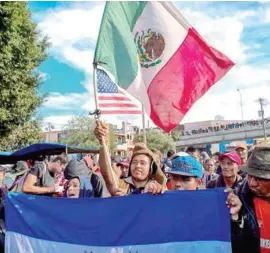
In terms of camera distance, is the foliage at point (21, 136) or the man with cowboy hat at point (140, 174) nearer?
the man with cowboy hat at point (140, 174)

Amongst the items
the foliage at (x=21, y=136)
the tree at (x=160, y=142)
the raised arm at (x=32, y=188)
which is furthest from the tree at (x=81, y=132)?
the raised arm at (x=32, y=188)

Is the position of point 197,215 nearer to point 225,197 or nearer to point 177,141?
point 225,197

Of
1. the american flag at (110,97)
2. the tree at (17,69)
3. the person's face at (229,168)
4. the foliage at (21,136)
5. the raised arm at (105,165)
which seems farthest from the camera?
the foliage at (21,136)

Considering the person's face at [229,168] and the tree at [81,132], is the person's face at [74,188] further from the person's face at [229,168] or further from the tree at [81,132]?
the tree at [81,132]

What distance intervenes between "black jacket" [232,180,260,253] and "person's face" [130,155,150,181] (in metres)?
1.10

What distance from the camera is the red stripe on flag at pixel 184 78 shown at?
4.82m

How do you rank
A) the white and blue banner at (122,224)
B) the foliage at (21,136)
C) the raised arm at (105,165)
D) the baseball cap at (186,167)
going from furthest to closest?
the foliage at (21,136), the raised arm at (105,165), the baseball cap at (186,167), the white and blue banner at (122,224)

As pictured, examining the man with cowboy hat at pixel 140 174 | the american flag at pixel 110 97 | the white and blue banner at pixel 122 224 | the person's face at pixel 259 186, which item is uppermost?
the american flag at pixel 110 97

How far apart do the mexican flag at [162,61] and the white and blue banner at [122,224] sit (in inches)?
63.4

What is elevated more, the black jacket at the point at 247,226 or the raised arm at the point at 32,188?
the raised arm at the point at 32,188

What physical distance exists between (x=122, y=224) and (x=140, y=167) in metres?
0.51

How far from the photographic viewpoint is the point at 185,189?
11.2ft

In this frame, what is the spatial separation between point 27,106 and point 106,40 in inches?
490

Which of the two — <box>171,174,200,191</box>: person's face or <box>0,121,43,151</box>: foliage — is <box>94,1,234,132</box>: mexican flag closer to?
<box>171,174,200,191</box>: person's face
